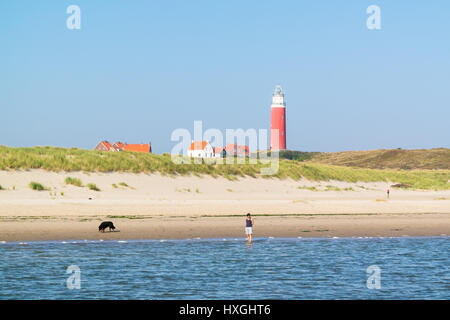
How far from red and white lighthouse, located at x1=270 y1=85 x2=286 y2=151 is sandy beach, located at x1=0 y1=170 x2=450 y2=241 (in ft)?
239

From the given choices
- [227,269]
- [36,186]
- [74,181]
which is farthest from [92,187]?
[227,269]

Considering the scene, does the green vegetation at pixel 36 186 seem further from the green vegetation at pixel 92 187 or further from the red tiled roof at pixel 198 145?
the red tiled roof at pixel 198 145

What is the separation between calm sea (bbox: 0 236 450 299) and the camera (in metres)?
15.6

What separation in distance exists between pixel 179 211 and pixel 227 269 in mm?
15204

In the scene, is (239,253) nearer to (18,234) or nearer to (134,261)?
(134,261)

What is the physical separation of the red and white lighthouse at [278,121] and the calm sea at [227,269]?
9758 centimetres

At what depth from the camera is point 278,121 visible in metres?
124

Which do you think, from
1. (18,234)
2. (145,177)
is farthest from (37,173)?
(18,234)

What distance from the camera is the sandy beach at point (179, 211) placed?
26.6 meters

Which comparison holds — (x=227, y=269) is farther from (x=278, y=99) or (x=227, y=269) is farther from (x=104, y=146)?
(x=278, y=99)

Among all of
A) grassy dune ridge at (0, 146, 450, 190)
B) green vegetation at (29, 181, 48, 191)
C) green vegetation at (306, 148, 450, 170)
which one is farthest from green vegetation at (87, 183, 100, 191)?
green vegetation at (306, 148, 450, 170)

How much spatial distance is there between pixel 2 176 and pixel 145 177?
10.4 m

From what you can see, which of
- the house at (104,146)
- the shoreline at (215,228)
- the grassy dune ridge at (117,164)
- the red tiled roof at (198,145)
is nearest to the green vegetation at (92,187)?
the grassy dune ridge at (117,164)
